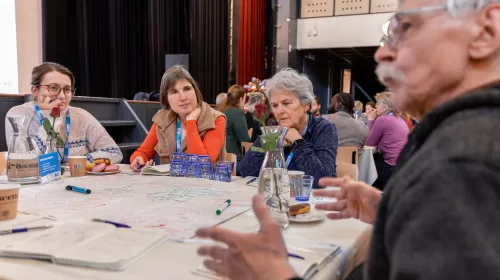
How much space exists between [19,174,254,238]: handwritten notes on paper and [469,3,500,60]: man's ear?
2.44 feet

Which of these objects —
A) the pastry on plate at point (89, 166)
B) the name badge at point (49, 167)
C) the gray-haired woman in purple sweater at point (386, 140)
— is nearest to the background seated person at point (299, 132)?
the pastry on plate at point (89, 166)

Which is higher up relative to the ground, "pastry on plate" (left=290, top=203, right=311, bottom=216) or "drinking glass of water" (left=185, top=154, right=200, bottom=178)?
"pastry on plate" (left=290, top=203, right=311, bottom=216)

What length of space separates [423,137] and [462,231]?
0.17m

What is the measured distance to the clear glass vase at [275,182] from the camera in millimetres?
1066

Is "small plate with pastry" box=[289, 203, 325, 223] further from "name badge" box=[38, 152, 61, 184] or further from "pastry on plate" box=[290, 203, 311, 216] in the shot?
"name badge" box=[38, 152, 61, 184]

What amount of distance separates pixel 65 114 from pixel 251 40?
7235mm

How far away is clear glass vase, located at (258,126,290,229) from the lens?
1066 millimetres

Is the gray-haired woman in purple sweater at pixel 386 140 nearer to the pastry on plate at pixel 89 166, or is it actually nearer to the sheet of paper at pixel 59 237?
the pastry on plate at pixel 89 166

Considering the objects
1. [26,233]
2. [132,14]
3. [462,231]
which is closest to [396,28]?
[462,231]

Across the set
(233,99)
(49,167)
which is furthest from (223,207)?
(233,99)

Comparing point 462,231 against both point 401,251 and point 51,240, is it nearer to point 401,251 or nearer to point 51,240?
point 401,251

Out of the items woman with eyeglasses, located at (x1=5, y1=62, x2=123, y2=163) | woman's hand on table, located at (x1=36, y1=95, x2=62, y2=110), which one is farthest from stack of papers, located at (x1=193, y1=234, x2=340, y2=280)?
woman's hand on table, located at (x1=36, y1=95, x2=62, y2=110)

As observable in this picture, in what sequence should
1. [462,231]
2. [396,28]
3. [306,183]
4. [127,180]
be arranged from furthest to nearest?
[127,180]
[306,183]
[396,28]
[462,231]

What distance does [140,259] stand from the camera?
0.81m
